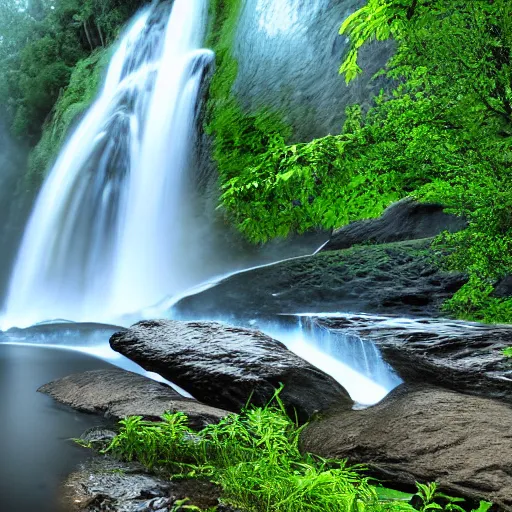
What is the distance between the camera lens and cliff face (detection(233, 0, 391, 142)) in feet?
31.2

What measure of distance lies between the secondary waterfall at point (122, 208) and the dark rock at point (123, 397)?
217 inches

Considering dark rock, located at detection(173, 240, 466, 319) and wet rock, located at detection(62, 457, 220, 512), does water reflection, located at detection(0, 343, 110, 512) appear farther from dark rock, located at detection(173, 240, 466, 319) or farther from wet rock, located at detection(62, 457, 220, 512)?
dark rock, located at detection(173, 240, 466, 319)

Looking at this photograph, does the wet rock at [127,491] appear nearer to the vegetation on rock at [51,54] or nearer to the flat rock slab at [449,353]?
the flat rock slab at [449,353]

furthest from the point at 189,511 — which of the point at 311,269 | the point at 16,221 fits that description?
the point at 16,221

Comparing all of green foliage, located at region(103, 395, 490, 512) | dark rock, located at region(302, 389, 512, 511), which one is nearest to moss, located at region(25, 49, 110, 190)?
green foliage, located at region(103, 395, 490, 512)

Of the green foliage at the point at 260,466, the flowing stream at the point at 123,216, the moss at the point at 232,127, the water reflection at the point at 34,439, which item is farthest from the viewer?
the moss at the point at 232,127

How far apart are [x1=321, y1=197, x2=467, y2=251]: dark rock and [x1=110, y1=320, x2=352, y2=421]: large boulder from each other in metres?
3.93

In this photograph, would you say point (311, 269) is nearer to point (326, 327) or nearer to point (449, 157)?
point (326, 327)

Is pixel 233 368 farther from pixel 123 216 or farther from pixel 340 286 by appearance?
pixel 123 216

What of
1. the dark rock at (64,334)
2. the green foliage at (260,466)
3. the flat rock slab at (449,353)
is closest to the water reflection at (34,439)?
the green foliage at (260,466)

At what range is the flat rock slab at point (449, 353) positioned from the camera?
3.78 meters

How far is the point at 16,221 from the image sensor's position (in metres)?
16.5

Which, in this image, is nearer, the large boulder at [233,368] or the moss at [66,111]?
the large boulder at [233,368]

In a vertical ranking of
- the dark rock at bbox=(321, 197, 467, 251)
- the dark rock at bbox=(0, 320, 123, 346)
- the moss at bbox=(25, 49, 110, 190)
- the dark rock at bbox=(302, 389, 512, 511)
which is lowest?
the dark rock at bbox=(302, 389, 512, 511)
